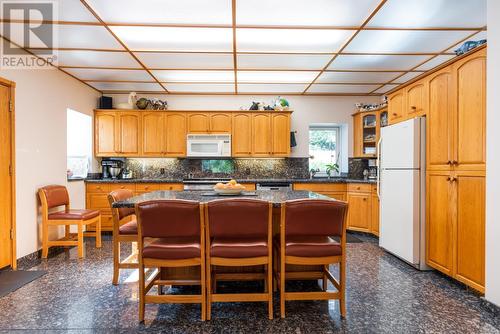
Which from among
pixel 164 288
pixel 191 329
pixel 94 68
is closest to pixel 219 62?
pixel 94 68

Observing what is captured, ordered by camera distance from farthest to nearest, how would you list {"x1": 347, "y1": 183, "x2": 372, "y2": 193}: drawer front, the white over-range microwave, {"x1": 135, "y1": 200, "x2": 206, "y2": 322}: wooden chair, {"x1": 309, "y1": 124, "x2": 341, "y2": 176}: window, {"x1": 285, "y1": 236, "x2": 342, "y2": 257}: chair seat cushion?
{"x1": 309, "y1": 124, "x2": 341, "y2": 176}: window
the white over-range microwave
{"x1": 347, "y1": 183, "x2": 372, "y2": 193}: drawer front
{"x1": 285, "y1": 236, "x2": 342, "y2": 257}: chair seat cushion
{"x1": 135, "y1": 200, "x2": 206, "y2": 322}: wooden chair

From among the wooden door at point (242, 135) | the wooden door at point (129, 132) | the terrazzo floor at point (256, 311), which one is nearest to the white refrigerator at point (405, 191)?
the terrazzo floor at point (256, 311)

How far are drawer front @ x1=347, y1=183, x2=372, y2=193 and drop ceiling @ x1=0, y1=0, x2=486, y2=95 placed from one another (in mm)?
1764

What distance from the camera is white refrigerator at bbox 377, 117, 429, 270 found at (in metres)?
3.23

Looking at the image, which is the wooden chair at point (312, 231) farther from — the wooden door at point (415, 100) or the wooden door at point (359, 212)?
the wooden door at point (359, 212)

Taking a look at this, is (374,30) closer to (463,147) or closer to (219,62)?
(463,147)

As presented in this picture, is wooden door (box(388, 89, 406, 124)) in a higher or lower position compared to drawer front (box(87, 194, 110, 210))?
higher

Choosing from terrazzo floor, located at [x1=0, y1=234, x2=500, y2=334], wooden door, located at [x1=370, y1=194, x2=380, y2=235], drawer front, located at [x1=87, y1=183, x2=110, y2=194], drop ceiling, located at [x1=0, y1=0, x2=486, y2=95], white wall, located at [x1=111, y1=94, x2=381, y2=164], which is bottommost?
terrazzo floor, located at [x1=0, y1=234, x2=500, y2=334]

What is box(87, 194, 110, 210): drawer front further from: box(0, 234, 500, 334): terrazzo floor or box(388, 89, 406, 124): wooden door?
box(388, 89, 406, 124): wooden door

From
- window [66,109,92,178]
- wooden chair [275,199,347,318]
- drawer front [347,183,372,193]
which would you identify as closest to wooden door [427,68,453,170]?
wooden chair [275,199,347,318]

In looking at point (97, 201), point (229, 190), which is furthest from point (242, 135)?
point (97, 201)

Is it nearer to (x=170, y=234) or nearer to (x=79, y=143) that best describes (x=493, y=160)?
(x=170, y=234)

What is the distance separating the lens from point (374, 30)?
3051 millimetres

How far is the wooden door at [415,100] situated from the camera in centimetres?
325
